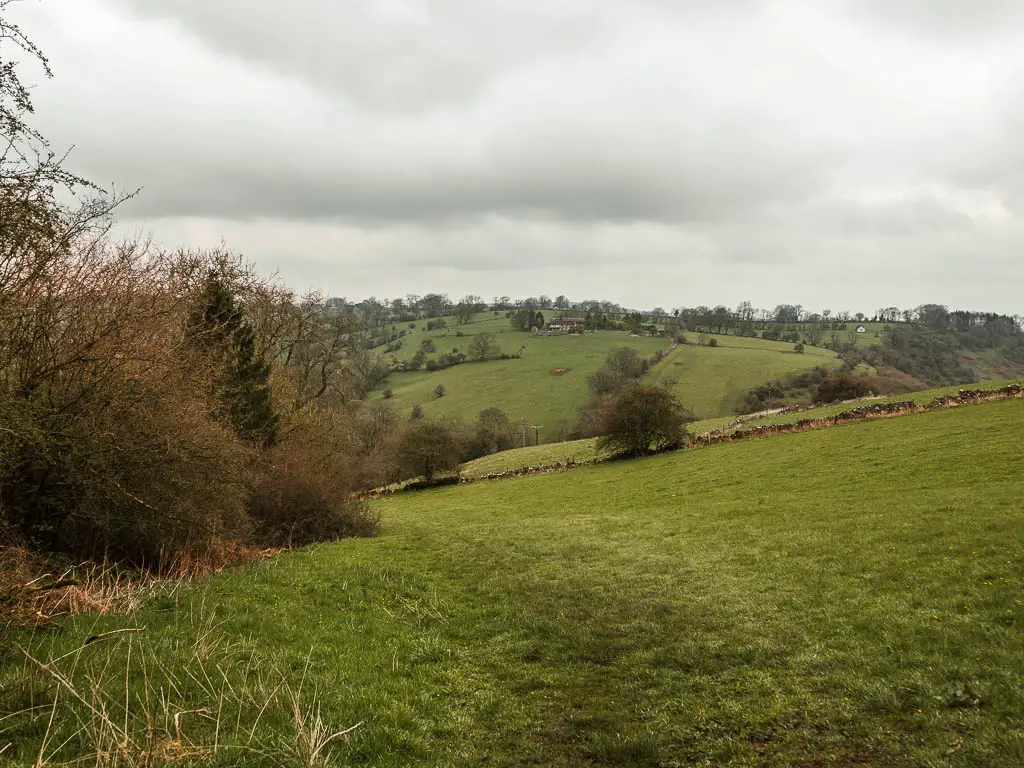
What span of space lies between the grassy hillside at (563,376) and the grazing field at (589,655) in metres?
65.6

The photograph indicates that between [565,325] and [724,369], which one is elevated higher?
[565,325]

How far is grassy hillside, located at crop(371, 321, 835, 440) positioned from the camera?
3423 inches

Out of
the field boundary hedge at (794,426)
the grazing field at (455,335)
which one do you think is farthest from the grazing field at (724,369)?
the grazing field at (455,335)

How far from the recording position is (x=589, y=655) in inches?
329

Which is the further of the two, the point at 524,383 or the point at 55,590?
the point at 524,383

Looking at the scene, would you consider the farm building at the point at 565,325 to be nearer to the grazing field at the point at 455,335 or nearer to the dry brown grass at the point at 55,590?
the grazing field at the point at 455,335

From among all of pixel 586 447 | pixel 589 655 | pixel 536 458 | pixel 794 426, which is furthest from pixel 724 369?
pixel 589 655

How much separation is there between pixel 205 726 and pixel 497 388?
93.7 meters

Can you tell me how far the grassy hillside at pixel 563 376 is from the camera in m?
86.9

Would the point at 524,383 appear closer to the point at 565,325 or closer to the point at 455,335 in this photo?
the point at 455,335

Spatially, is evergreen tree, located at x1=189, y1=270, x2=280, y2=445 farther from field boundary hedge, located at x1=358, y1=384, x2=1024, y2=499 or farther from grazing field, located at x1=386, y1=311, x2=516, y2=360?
grazing field, located at x1=386, y1=311, x2=516, y2=360

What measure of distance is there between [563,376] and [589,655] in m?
94.8

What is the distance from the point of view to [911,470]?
64.3ft

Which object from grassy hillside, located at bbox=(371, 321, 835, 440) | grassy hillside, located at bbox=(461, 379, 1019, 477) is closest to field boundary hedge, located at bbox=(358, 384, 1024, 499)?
grassy hillside, located at bbox=(461, 379, 1019, 477)
